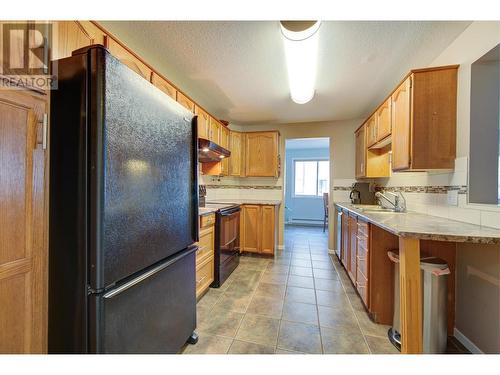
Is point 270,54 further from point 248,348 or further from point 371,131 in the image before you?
point 248,348

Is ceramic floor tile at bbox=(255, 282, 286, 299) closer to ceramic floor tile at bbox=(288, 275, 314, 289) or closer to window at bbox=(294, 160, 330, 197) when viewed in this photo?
ceramic floor tile at bbox=(288, 275, 314, 289)

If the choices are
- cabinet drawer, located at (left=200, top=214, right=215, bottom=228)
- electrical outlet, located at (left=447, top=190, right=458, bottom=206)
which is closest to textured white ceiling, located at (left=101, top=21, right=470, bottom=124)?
electrical outlet, located at (left=447, top=190, right=458, bottom=206)

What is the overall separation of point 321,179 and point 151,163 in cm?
632

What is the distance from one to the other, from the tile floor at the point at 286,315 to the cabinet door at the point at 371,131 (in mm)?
1786

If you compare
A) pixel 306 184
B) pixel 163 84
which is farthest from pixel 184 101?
pixel 306 184

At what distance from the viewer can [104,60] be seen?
812 millimetres

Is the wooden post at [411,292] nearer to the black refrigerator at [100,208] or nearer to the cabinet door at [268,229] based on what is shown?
the black refrigerator at [100,208]

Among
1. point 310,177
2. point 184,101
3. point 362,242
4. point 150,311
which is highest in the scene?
point 184,101

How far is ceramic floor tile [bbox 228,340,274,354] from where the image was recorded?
4.64ft

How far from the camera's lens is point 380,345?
1.49m

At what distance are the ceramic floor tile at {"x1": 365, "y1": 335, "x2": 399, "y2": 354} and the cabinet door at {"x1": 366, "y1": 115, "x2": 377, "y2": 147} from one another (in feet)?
6.79

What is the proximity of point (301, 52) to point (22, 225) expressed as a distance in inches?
76.2
